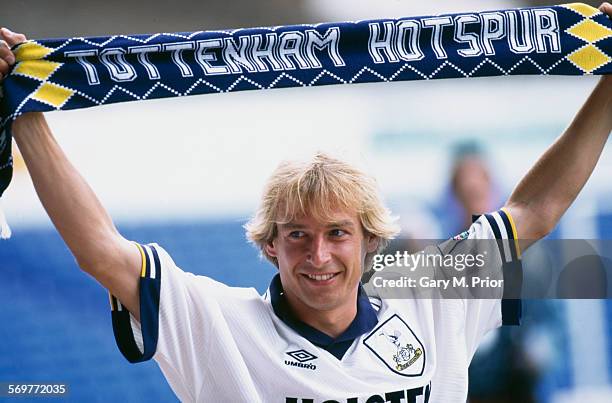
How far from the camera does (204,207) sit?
2.43 metres

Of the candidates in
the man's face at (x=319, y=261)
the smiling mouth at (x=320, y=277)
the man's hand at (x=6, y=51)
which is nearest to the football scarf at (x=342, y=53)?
the man's hand at (x=6, y=51)

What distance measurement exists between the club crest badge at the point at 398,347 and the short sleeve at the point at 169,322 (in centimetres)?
38

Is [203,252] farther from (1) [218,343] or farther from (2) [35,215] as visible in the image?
(1) [218,343]

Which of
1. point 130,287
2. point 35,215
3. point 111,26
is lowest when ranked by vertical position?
point 130,287

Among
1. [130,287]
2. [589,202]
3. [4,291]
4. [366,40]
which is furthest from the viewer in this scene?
[589,202]

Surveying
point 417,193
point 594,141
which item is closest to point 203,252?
point 417,193

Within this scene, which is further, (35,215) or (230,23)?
(230,23)

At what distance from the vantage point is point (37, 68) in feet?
5.75

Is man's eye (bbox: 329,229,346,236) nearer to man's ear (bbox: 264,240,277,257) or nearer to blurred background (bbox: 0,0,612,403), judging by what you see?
man's ear (bbox: 264,240,277,257)

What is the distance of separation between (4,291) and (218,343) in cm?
87

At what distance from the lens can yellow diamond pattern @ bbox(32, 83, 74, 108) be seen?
1.72 meters

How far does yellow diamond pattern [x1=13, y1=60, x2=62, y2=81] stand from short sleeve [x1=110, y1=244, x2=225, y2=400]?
0.42 meters

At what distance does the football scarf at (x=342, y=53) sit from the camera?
6.01ft

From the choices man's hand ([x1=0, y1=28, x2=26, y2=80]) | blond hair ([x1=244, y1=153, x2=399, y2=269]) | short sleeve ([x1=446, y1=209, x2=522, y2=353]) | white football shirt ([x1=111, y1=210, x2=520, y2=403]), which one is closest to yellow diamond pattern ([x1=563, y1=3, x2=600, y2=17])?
short sleeve ([x1=446, y1=209, x2=522, y2=353])
